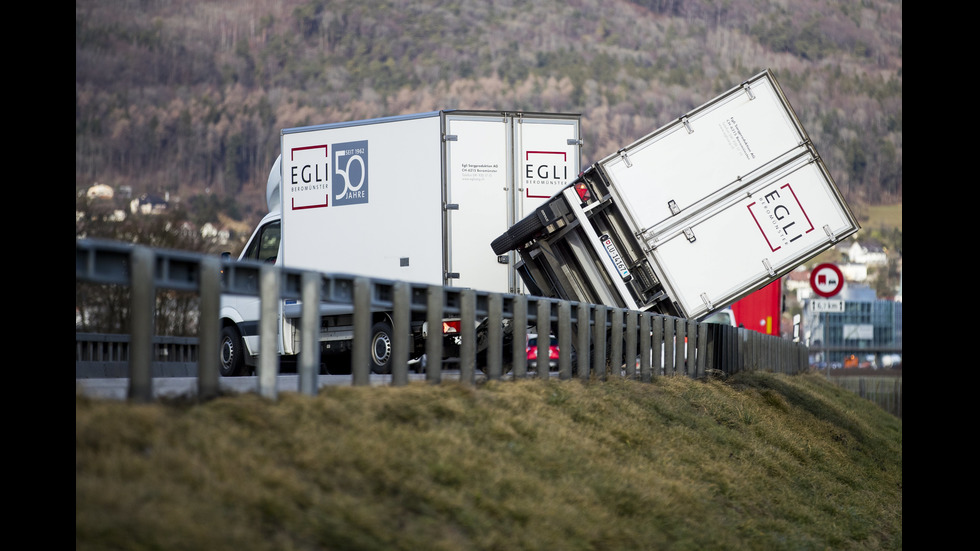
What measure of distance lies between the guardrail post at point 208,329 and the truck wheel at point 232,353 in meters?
11.8

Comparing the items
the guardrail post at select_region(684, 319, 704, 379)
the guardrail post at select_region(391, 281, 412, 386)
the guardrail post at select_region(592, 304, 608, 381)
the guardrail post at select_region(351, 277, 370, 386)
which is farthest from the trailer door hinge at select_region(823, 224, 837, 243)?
the guardrail post at select_region(351, 277, 370, 386)

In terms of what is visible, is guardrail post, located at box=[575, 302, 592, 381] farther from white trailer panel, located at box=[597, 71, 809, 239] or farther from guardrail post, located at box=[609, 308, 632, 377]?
white trailer panel, located at box=[597, 71, 809, 239]

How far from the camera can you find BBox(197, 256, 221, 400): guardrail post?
20.4ft

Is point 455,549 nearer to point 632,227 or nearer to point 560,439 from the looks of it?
point 560,439

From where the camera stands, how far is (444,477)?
6.39m

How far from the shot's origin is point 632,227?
598 inches

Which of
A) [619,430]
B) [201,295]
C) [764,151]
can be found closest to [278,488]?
[201,295]

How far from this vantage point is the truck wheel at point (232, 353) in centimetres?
1789

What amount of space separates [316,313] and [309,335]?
130mm

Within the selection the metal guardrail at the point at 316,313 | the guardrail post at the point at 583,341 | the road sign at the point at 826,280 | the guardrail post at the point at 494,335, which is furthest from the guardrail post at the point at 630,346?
the road sign at the point at 826,280

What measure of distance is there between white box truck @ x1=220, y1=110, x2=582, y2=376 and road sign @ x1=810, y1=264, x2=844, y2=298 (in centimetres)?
1193

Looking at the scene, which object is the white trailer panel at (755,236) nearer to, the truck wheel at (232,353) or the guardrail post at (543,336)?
the guardrail post at (543,336)

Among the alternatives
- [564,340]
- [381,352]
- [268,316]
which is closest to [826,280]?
[381,352]
